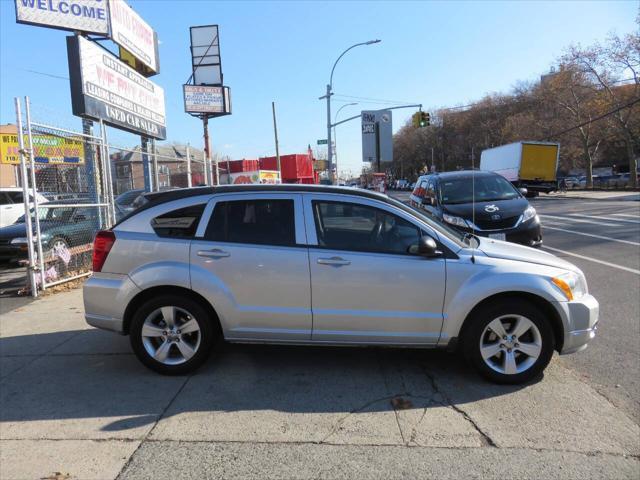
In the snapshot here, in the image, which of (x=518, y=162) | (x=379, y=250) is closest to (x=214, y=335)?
(x=379, y=250)

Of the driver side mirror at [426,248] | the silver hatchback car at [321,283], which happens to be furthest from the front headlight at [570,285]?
the driver side mirror at [426,248]

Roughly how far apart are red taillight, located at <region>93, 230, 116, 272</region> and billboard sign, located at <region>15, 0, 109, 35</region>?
6946mm

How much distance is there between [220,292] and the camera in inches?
164

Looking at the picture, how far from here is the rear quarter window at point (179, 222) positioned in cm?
436

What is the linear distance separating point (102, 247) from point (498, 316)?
3.53 meters

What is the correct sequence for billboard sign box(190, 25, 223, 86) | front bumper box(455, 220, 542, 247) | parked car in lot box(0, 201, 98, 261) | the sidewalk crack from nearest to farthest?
1. the sidewalk crack
2. front bumper box(455, 220, 542, 247)
3. parked car in lot box(0, 201, 98, 261)
4. billboard sign box(190, 25, 223, 86)

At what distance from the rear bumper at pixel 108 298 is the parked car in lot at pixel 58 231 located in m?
4.51

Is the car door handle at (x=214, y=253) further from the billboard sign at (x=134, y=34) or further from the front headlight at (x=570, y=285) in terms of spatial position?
the billboard sign at (x=134, y=34)

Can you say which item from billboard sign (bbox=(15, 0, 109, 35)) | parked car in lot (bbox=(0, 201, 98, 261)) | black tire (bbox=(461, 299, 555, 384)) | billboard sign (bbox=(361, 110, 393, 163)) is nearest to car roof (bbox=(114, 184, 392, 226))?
black tire (bbox=(461, 299, 555, 384))

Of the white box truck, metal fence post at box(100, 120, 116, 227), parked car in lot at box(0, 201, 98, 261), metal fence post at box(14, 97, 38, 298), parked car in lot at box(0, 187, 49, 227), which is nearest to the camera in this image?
A: metal fence post at box(14, 97, 38, 298)

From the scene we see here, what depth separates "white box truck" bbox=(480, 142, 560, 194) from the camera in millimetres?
34375

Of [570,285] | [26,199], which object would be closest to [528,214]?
[570,285]

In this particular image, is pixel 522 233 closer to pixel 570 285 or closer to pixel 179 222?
pixel 570 285

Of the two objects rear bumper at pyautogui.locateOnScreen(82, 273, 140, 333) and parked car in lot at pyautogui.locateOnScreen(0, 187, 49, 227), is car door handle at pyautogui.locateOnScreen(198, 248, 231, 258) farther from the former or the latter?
parked car in lot at pyautogui.locateOnScreen(0, 187, 49, 227)
